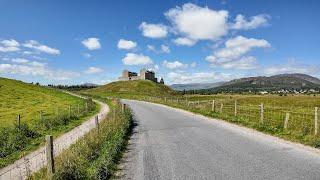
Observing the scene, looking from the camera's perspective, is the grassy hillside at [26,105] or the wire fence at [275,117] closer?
the wire fence at [275,117]

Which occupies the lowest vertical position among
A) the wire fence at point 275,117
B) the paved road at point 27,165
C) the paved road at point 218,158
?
the paved road at point 27,165

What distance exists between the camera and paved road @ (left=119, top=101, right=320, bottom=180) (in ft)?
37.1

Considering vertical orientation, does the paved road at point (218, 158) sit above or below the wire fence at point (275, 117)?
below

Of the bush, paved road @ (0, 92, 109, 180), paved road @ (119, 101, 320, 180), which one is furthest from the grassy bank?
the bush

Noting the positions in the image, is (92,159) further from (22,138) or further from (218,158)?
(22,138)

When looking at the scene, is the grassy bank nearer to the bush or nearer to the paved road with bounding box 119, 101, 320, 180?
the paved road with bounding box 119, 101, 320, 180

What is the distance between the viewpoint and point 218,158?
45.1 ft

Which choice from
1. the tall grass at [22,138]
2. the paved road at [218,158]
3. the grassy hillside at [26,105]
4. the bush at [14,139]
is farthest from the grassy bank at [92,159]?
the grassy hillside at [26,105]

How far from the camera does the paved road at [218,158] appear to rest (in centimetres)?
1132

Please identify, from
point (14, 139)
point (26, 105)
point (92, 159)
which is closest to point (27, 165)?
point (92, 159)

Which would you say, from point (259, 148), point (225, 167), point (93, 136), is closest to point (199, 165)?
point (225, 167)

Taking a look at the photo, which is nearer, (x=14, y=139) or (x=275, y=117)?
(x=14, y=139)

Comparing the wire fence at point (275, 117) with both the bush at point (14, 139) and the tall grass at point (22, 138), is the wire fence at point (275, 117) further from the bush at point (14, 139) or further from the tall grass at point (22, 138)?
the bush at point (14, 139)

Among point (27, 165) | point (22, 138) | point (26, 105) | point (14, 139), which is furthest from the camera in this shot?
point (26, 105)
